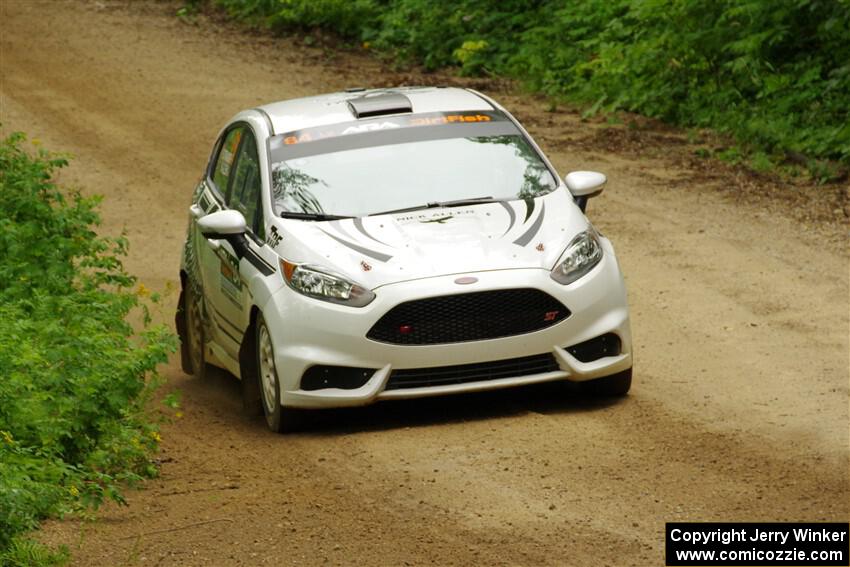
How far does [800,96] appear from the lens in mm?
17781

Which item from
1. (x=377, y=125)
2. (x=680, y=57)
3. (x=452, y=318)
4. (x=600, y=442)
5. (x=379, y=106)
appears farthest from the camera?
(x=680, y=57)

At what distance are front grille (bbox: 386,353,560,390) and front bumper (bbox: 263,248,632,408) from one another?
1.1 inches

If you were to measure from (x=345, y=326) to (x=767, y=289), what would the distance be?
16.6 feet

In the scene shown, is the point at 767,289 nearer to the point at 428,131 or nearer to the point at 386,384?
the point at 428,131

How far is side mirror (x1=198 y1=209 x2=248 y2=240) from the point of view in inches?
383

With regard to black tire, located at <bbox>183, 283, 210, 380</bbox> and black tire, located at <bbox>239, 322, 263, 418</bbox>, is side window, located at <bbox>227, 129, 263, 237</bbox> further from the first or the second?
black tire, located at <bbox>183, 283, 210, 380</bbox>

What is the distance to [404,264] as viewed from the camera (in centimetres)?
892

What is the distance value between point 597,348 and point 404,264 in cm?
125

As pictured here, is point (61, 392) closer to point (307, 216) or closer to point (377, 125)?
point (307, 216)

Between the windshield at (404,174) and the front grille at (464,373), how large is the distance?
1189mm

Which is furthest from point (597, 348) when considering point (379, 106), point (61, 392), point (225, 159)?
point (225, 159)

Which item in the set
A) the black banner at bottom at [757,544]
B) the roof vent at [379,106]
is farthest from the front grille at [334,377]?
the black banner at bottom at [757,544]

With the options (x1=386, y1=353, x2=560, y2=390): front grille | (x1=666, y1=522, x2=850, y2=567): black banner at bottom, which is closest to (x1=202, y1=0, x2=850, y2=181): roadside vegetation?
(x1=386, y1=353, x2=560, y2=390): front grille

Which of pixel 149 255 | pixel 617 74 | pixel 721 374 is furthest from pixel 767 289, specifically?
pixel 617 74
